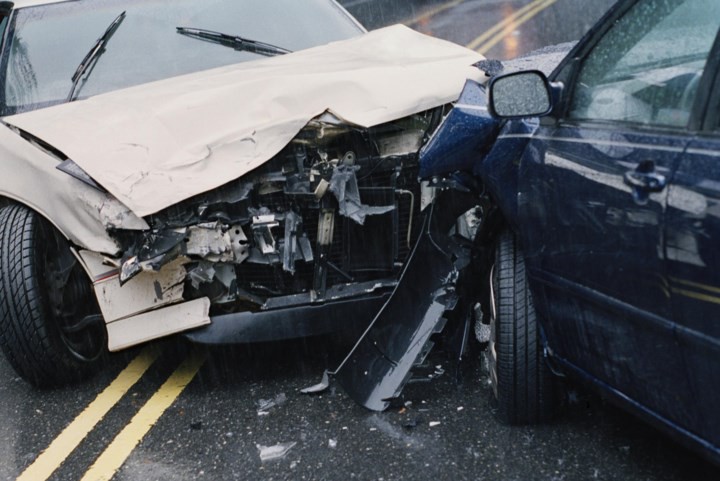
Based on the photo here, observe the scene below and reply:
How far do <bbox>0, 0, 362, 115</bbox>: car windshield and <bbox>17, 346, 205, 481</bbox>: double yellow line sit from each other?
1.52 meters

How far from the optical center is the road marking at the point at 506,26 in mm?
14859

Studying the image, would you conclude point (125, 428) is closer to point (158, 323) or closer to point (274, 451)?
point (158, 323)

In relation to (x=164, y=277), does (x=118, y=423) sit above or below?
below

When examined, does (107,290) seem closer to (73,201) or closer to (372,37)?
(73,201)

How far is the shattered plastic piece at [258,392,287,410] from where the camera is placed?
4633 mm

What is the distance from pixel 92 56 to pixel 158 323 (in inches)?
74.4

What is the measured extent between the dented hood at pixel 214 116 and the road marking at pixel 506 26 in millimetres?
9318

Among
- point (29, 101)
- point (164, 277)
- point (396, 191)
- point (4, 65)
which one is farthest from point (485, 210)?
point (4, 65)

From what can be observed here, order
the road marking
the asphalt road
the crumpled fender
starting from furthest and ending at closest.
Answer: the road marking < the crumpled fender < the asphalt road

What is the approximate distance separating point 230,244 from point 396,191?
791 mm

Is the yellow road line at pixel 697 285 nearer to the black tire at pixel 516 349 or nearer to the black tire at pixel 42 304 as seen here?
the black tire at pixel 516 349

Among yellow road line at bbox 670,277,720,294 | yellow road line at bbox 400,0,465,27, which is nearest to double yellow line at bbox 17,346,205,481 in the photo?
yellow road line at bbox 670,277,720,294

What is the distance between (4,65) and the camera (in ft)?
19.2

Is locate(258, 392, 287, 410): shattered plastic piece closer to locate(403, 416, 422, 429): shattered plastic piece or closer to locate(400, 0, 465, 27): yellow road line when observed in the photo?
→ locate(403, 416, 422, 429): shattered plastic piece
